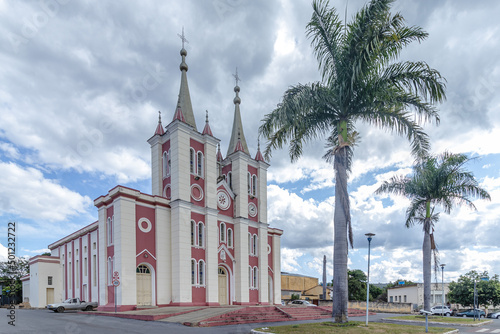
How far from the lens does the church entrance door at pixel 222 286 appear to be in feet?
107

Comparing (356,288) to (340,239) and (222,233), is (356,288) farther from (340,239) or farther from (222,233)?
(340,239)

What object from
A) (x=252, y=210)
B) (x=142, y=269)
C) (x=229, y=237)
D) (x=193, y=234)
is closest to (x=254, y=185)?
(x=252, y=210)

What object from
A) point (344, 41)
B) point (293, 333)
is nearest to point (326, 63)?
point (344, 41)

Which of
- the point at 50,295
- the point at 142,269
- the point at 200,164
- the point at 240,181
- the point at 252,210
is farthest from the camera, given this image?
the point at 50,295

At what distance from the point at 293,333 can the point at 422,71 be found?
11.4 metres

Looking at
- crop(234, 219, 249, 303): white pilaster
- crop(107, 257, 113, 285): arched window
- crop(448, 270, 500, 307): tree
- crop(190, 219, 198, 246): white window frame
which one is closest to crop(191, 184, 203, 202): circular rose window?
crop(190, 219, 198, 246): white window frame

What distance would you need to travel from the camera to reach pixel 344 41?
1549 centimetres

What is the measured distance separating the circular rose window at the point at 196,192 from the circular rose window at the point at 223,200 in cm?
280

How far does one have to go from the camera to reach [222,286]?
32.9 meters

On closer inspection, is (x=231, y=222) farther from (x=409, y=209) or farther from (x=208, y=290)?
(x=409, y=209)

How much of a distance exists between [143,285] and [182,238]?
434cm

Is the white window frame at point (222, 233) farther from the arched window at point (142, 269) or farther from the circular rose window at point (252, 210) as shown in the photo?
the arched window at point (142, 269)

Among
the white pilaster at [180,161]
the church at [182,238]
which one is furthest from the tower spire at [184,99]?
the white pilaster at [180,161]

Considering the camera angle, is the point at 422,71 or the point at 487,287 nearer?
the point at 422,71
